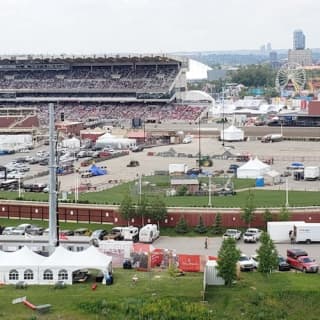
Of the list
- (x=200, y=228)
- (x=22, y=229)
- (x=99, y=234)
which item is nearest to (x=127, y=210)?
(x=99, y=234)

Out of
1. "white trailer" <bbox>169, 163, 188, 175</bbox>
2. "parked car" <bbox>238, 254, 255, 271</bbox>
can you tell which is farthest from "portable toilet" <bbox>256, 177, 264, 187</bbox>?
"parked car" <bbox>238, 254, 255, 271</bbox>

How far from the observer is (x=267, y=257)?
69.3 feet

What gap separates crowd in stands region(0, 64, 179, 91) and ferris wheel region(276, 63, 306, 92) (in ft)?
62.9

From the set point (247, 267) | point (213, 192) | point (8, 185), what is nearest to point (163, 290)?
point (247, 267)

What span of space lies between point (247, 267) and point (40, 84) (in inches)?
2310

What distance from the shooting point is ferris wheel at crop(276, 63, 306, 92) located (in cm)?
9300

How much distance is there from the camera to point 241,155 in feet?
154

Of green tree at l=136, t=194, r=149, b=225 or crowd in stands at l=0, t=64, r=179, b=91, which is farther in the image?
crowd in stands at l=0, t=64, r=179, b=91

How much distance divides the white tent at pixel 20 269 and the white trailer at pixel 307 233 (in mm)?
8065

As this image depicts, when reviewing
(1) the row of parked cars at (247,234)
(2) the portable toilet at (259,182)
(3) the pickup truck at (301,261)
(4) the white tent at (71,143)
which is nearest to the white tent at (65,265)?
(3) the pickup truck at (301,261)

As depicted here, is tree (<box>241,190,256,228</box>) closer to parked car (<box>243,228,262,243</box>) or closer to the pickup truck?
parked car (<box>243,228,262,243</box>)

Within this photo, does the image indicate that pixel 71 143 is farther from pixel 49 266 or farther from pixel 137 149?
pixel 49 266

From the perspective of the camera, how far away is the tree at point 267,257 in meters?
21.1

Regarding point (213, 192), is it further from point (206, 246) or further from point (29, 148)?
point (29, 148)
